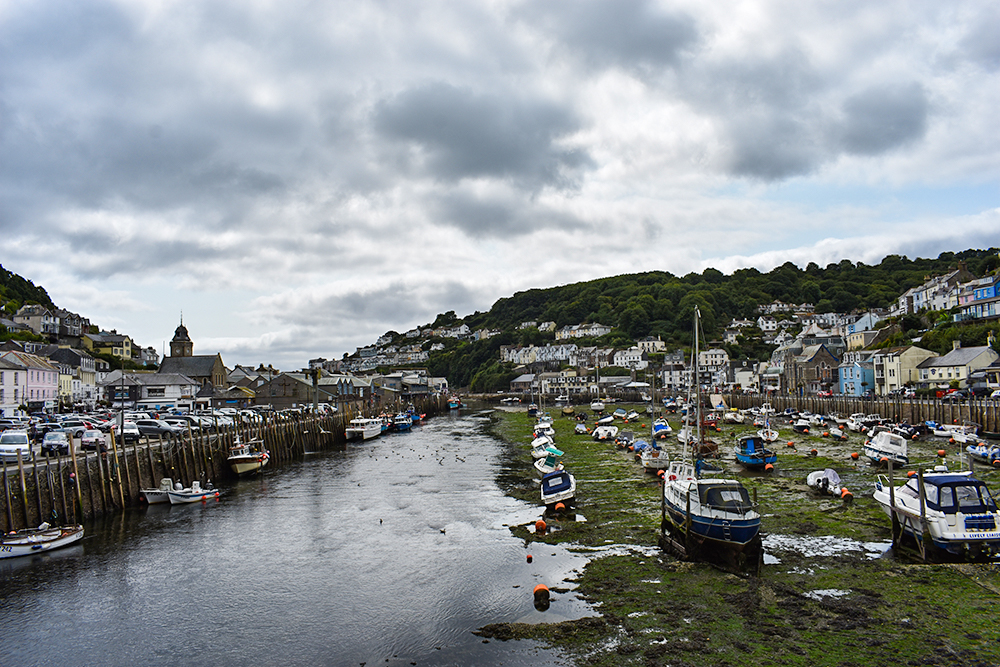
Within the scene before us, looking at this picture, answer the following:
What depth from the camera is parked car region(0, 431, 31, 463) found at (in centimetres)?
3081

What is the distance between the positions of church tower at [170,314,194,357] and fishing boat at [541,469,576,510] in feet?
348

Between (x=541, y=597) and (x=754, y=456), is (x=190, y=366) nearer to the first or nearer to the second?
(x=754, y=456)

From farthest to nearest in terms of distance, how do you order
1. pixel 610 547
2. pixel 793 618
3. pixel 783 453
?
pixel 783 453
pixel 610 547
pixel 793 618

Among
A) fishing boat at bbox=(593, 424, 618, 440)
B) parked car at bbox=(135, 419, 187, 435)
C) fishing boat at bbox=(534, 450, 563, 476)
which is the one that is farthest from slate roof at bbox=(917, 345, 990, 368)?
parked car at bbox=(135, 419, 187, 435)

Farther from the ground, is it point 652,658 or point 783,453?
point 652,658

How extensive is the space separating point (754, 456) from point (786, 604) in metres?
24.2

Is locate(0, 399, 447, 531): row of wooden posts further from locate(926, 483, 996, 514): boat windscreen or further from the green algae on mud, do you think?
locate(926, 483, 996, 514): boat windscreen

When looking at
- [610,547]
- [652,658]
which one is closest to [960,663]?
[652,658]

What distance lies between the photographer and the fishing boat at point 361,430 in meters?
72.1

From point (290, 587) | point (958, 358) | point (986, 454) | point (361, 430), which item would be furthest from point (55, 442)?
point (958, 358)

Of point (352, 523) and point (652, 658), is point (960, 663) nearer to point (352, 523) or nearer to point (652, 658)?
point (652, 658)

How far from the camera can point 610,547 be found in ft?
74.7

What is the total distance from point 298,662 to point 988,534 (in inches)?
775

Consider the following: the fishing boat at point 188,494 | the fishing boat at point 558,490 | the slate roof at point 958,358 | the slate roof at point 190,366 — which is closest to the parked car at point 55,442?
the fishing boat at point 188,494
